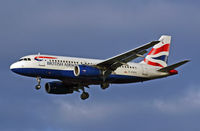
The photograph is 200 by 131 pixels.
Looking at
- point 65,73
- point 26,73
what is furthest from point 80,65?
point 26,73

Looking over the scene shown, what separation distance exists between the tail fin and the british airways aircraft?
16cm

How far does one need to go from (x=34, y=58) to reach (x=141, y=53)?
13.3 metres

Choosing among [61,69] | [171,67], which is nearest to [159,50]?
[171,67]

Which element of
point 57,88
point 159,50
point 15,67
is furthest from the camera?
point 159,50

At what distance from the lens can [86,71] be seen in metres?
63.2

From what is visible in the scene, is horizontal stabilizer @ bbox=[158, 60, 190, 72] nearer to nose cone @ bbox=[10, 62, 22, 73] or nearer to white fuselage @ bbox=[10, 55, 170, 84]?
white fuselage @ bbox=[10, 55, 170, 84]

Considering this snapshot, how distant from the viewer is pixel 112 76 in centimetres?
6606

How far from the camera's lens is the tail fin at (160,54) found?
234 ft

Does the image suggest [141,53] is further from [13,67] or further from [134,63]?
[13,67]

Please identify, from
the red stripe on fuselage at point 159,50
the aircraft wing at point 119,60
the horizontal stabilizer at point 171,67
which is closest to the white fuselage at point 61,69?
the aircraft wing at point 119,60

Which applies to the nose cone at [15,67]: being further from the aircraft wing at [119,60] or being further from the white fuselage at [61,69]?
the aircraft wing at [119,60]

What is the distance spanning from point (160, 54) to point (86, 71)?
564 inches

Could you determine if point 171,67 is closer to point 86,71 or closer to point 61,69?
point 86,71

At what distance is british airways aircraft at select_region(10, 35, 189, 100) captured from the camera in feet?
204
